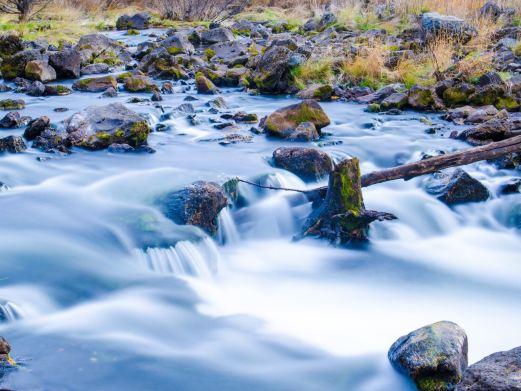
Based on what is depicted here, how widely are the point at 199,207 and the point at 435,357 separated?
2.57 meters

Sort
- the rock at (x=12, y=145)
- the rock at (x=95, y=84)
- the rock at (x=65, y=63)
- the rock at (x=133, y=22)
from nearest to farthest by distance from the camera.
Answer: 1. the rock at (x=12, y=145)
2. the rock at (x=95, y=84)
3. the rock at (x=65, y=63)
4. the rock at (x=133, y=22)

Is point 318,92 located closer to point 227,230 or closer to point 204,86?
point 204,86

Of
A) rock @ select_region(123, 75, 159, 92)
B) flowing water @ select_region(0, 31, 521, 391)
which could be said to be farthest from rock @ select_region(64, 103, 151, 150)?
rock @ select_region(123, 75, 159, 92)

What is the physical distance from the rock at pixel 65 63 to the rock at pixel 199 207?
804 centimetres

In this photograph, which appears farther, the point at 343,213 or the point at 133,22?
the point at 133,22

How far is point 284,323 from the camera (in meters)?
4.10

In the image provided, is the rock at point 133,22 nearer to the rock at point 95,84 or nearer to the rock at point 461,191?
the rock at point 95,84

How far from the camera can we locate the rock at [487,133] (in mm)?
7223

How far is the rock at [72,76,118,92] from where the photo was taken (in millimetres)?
11297

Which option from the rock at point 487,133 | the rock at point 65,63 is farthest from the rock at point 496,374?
the rock at point 65,63

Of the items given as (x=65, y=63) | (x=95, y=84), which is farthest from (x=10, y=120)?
(x=65, y=63)

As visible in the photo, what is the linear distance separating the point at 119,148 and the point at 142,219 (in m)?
2.13

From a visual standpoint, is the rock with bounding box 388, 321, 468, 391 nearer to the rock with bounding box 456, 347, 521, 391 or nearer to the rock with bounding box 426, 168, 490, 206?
the rock with bounding box 456, 347, 521, 391

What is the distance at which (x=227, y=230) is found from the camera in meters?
5.48
